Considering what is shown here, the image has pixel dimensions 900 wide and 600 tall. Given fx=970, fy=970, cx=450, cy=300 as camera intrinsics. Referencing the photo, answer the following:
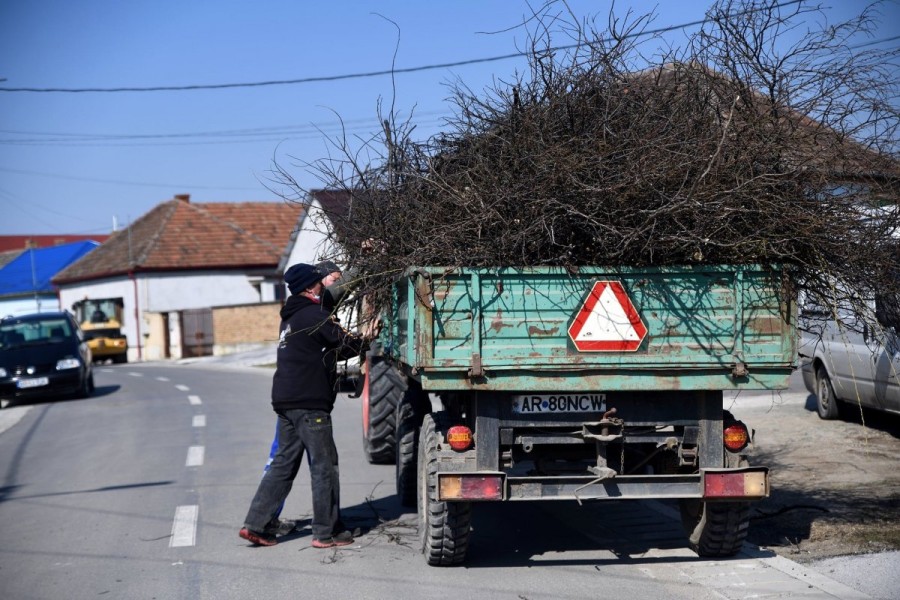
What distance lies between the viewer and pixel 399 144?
707cm

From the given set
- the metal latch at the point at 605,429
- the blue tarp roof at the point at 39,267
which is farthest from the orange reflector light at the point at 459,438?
the blue tarp roof at the point at 39,267

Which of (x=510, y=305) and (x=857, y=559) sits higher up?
(x=510, y=305)

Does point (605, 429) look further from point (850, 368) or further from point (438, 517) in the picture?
point (850, 368)

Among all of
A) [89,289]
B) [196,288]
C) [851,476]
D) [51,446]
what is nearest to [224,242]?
[196,288]

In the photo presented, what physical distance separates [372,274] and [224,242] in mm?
47095

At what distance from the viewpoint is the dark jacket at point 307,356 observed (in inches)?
269

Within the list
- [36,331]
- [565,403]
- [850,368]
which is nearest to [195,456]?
[565,403]

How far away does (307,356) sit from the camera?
688cm

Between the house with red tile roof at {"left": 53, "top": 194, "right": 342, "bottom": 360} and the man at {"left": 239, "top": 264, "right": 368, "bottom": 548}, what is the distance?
3419cm

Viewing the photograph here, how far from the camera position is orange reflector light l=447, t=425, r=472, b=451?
232 inches

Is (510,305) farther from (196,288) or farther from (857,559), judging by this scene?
(196,288)

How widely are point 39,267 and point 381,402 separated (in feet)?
213

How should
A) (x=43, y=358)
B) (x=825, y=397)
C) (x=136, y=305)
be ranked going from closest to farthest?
(x=825, y=397), (x=43, y=358), (x=136, y=305)

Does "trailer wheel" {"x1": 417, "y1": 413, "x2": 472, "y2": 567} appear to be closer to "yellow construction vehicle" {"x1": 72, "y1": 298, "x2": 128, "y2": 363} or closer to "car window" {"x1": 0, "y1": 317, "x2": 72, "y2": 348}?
A: "car window" {"x1": 0, "y1": 317, "x2": 72, "y2": 348}
